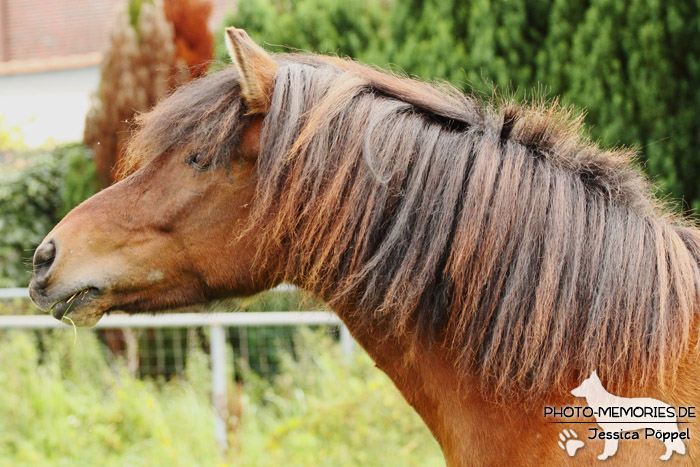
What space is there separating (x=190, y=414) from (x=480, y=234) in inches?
162

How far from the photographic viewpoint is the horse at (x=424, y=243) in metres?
1.90

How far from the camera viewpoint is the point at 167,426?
534cm

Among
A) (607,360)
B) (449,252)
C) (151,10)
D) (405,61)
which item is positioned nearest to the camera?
(607,360)

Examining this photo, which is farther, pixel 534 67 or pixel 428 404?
pixel 534 67

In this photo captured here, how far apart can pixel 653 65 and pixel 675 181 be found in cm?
91

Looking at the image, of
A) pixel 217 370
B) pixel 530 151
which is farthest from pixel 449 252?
pixel 217 370

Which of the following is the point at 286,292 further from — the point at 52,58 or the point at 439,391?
the point at 52,58

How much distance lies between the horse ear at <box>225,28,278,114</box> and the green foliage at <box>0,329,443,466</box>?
10.5ft

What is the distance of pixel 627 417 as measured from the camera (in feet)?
5.99

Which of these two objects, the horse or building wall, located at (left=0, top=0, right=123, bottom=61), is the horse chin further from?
building wall, located at (left=0, top=0, right=123, bottom=61)

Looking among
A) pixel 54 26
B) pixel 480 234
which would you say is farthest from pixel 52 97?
pixel 480 234

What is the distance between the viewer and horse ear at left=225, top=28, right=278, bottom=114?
2.09 m

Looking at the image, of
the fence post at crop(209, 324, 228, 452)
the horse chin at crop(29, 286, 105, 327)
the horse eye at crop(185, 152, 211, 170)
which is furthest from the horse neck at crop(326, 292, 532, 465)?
the fence post at crop(209, 324, 228, 452)

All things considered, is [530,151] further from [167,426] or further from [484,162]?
[167,426]
